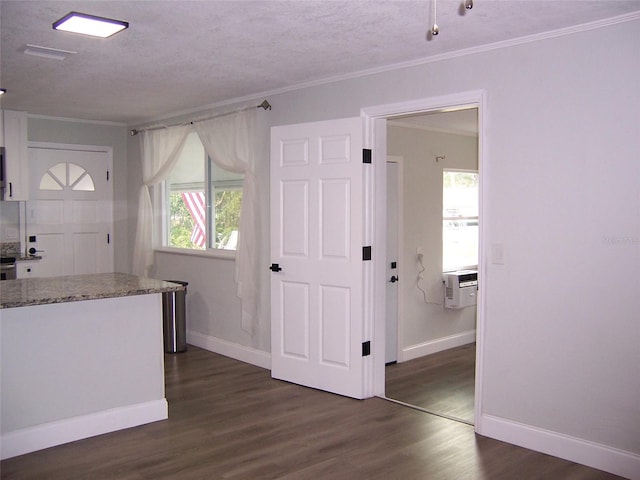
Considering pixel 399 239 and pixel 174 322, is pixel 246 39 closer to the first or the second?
pixel 399 239

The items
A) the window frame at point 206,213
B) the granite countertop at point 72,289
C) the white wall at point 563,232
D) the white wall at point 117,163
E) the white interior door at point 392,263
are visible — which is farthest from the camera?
the white wall at point 117,163

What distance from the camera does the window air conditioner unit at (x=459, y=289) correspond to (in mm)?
6258

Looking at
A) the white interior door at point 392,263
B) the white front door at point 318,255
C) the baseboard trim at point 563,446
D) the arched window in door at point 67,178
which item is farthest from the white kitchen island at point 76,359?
the arched window in door at point 67,178

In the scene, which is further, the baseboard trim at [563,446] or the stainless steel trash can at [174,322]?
the stainless steel trash can at [174,322]

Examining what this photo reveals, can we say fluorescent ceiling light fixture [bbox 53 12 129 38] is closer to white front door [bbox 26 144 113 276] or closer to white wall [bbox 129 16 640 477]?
white wall [bbox 129 16 640 477]

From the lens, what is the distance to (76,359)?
3758 millimetres

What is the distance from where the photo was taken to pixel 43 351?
143 inches

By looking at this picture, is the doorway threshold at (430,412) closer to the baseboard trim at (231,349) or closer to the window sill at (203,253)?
the baseboard trim at (231,349)

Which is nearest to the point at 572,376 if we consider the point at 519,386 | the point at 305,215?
the point at 519,386

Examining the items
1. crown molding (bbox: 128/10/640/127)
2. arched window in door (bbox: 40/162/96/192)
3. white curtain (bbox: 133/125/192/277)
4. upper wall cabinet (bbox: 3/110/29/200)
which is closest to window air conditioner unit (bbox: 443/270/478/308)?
crown molding (bbox: 128/10/640/127)

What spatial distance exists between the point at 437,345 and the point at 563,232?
306 centimetres

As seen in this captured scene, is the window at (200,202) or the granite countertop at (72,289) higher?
the window at (200,202)

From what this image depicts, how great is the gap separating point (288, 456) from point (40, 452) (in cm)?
150

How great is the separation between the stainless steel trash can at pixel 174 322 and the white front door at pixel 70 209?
1.56 meters
